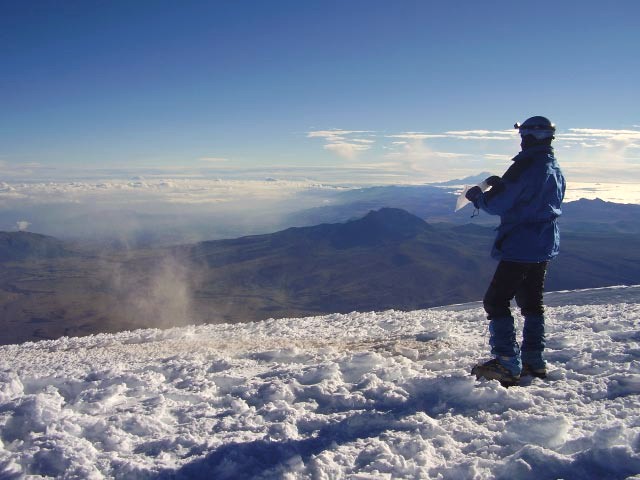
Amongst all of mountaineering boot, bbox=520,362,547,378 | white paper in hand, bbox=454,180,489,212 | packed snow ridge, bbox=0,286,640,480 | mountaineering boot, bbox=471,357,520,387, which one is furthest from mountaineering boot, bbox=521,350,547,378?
white paper in hand, bbox=454,180,489,212

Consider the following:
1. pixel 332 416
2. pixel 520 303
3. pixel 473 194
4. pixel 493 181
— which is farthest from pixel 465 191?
pixel 332 416

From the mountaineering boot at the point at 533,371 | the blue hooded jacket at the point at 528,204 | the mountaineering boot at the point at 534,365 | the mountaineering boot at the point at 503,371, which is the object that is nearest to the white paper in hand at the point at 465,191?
the blue hooded jacket at the point at 528,204

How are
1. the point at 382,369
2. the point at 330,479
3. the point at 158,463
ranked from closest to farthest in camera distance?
the point at 330,479
the point at 158,463
the point at 382,369

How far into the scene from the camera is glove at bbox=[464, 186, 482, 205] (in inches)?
255

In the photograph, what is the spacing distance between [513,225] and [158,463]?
16.7 feet

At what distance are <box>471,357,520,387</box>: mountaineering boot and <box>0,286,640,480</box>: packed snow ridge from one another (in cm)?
25

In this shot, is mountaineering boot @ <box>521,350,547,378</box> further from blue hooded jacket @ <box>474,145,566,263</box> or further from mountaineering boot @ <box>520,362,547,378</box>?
blue hooded jacket @ <box>474,145,566,263</box>

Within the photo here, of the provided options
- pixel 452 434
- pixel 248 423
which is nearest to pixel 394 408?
pixel 452 434

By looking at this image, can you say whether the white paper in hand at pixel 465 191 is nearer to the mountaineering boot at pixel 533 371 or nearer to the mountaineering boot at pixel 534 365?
the mountaineering boot at pixel 534 365

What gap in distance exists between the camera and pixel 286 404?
6.37 m

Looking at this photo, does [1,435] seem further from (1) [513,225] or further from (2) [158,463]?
(1) [513,225]

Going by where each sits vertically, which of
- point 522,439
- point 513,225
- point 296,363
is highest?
point 513,225

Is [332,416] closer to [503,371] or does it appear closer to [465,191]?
[503,371]

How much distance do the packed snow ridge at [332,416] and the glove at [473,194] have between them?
7.78 ft
